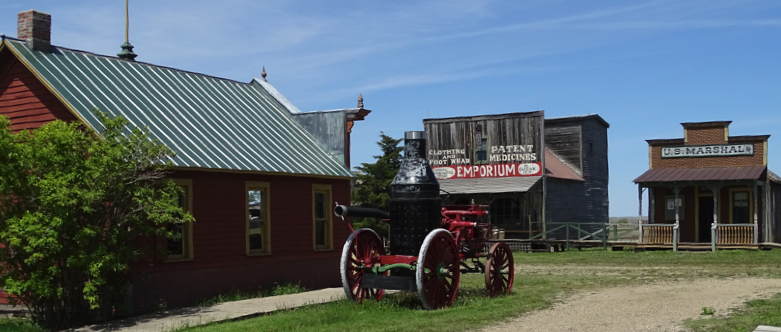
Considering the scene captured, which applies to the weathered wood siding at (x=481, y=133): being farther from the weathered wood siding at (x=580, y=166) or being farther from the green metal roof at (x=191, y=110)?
the green metal roof at (x=191, y=110)

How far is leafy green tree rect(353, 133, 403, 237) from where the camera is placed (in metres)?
37.9

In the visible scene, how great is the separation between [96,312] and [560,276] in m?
12.2

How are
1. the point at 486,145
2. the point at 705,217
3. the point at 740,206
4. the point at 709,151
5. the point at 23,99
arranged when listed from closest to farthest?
the point at 23,99 < the point at 740,206 < the point at 709,151 < the point at 705,217 < the point at 486,145

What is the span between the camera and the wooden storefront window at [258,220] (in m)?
18.6

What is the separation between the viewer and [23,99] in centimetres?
1695

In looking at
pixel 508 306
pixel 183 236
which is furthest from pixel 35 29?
pixel 508 306

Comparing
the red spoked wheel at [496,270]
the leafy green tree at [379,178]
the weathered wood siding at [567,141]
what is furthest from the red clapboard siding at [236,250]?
the weathered wood siding at [567,141]

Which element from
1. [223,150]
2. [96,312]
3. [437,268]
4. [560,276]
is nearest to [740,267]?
[560,276]

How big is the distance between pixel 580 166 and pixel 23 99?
30480 millimetres

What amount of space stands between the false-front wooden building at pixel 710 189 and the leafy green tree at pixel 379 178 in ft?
34.7

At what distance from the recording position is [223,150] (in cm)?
1819

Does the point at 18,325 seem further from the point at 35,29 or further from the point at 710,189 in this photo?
the point at 710,189

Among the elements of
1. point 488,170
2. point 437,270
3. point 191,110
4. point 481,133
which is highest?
point 481,133

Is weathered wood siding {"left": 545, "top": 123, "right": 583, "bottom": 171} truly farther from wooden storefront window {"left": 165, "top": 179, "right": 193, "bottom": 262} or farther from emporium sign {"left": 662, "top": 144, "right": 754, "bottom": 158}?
wooden storefront window {"left": 165, "top": 179, "right": 193, "bottom": 262}
